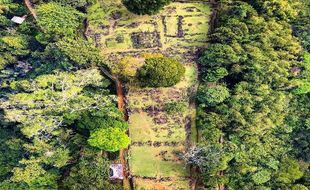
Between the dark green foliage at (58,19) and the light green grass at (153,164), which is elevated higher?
the dark green foliage at (58,19)

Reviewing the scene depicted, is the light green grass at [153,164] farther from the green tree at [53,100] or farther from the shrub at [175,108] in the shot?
the green tree at [53,100]

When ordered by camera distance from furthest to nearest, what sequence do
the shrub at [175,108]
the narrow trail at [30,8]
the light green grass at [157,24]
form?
the narrow trail at [30,8] < the light green grass at [157,24] < the shrub at [175,108]

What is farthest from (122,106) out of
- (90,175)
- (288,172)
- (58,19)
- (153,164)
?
(288,172)

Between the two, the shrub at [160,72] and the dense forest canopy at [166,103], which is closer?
the dense forest canopy at [166,103]

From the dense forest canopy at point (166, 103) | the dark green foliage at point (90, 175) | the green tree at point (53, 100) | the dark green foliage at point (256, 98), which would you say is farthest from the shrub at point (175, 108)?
the dark green foliage at point (90, 175)

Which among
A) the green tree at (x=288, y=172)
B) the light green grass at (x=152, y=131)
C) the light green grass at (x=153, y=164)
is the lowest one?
the green tree at (x=288, y=172)

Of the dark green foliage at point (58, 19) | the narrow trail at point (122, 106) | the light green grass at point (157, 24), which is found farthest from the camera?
the light green grass at point (157, 24)
